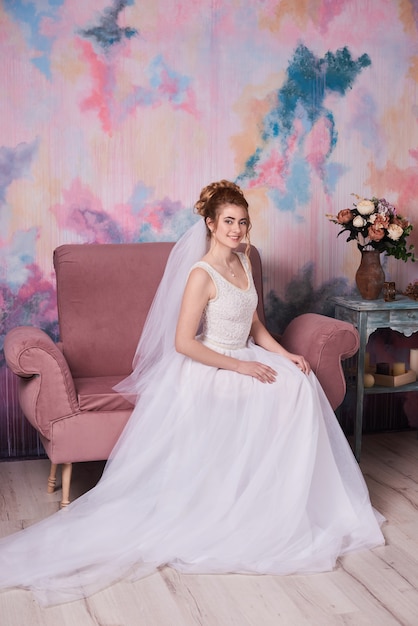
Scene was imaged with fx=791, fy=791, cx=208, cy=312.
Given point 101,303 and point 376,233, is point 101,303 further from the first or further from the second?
point 376,233

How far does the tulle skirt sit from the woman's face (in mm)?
537

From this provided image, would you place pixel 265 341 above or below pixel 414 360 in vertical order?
above

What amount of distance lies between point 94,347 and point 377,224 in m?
1.57

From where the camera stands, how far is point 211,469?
10.0 ft

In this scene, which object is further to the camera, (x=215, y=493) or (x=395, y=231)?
(x=395, y=231)

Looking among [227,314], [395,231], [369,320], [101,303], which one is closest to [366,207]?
[395,231]

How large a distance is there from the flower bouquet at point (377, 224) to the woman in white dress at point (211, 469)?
0.92 metres

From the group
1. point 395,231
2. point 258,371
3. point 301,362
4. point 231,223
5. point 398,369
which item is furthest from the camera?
point 398,369

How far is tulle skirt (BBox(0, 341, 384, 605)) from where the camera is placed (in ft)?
9.32

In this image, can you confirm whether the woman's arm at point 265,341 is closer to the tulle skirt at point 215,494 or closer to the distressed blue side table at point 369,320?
the tulle skirt at point 215,494

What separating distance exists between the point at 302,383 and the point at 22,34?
2.25 metres

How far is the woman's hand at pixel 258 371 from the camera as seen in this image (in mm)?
3193

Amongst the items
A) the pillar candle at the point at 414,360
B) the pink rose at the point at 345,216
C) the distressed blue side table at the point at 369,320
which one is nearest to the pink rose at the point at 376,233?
the pink rose at the point at 345,216

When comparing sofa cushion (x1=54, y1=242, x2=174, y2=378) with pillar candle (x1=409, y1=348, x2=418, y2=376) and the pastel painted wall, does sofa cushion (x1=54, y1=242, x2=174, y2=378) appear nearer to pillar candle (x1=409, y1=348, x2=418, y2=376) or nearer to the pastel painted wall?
the pastel painted wall
